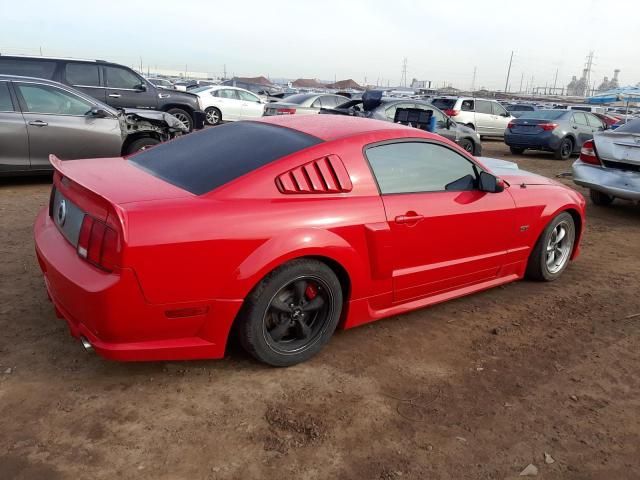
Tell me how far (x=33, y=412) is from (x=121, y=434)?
476 mm

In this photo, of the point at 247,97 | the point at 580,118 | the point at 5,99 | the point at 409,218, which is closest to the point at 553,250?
the point at 409,218

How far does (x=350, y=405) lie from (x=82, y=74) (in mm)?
9829

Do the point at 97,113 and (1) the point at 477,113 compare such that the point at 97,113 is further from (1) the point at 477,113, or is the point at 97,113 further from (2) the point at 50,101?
(1) the point at 477,113

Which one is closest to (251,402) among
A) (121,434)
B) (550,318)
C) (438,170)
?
(121,434)

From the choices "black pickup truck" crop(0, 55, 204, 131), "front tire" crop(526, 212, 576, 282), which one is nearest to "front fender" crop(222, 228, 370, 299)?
"front tire" crop(526, 212, 576, 282)

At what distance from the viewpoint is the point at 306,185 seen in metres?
3.03

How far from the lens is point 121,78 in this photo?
10961 mm

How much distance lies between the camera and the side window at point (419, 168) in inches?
133

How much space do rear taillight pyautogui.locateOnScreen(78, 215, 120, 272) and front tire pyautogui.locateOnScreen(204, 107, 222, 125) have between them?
47.8ft

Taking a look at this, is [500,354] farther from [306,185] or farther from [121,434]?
[121,434]

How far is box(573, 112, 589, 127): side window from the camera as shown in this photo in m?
14.4

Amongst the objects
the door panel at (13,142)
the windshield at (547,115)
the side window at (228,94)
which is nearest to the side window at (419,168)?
the door panel at (13,142)

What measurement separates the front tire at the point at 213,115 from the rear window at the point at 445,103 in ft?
22.4

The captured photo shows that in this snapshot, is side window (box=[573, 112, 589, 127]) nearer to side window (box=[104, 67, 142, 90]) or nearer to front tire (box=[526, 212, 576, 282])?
front tire (box=[526, 212, 576, 282])
